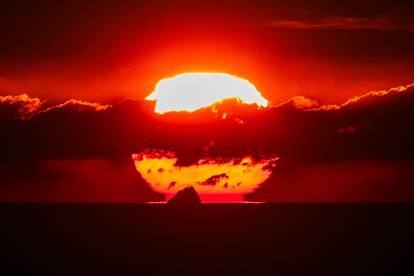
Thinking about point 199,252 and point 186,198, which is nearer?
point 199,252

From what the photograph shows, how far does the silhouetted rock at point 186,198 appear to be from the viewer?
541 ft

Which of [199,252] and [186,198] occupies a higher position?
[186,198]

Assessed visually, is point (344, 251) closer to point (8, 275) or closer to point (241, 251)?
point (241, 251)

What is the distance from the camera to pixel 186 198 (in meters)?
170

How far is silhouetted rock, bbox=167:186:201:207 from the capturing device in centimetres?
16489

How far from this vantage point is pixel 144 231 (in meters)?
145

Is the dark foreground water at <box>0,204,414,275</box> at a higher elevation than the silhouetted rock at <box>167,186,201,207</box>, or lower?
lower

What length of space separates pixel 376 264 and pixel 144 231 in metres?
64.4

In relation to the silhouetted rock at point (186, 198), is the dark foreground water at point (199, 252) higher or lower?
lower

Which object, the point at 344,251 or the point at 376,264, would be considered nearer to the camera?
the point at 376,264

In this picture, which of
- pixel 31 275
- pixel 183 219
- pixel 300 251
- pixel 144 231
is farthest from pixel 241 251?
pixel 183 219

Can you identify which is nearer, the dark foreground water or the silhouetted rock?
the dark foreground water

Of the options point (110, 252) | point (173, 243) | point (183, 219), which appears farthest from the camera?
point (183, 219)

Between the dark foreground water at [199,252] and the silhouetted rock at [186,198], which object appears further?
the silhouetted rock at [186,198]
